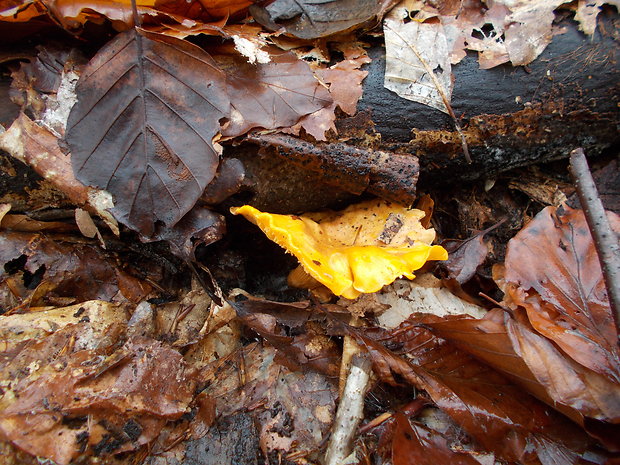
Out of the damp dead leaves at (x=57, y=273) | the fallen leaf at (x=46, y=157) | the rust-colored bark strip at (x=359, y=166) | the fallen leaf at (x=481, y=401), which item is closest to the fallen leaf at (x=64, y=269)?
the damp dead leaves at (x=57, y=273)

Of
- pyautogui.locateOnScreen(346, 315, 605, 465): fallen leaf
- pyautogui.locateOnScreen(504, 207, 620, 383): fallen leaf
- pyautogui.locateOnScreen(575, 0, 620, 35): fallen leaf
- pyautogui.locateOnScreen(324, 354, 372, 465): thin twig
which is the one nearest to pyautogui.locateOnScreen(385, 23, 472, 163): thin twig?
pyautogui.locateOnScreen(504, 207, 620, 383): fallen leaf

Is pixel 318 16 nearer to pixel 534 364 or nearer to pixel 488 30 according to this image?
pixel 488 30

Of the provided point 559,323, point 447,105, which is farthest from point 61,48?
point 559,323

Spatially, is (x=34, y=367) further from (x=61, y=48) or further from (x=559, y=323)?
(x=559, y=323)

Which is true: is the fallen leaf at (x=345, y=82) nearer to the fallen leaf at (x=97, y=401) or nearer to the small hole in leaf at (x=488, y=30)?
the small hole in leaf at (x=488, y=30)

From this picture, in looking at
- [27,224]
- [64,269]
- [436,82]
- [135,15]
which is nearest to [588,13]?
[436,82]

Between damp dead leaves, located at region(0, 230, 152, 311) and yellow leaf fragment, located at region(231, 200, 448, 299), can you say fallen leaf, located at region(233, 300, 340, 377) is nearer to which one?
yellow leaf fragment, located at region(231, 200, 448, 299)
